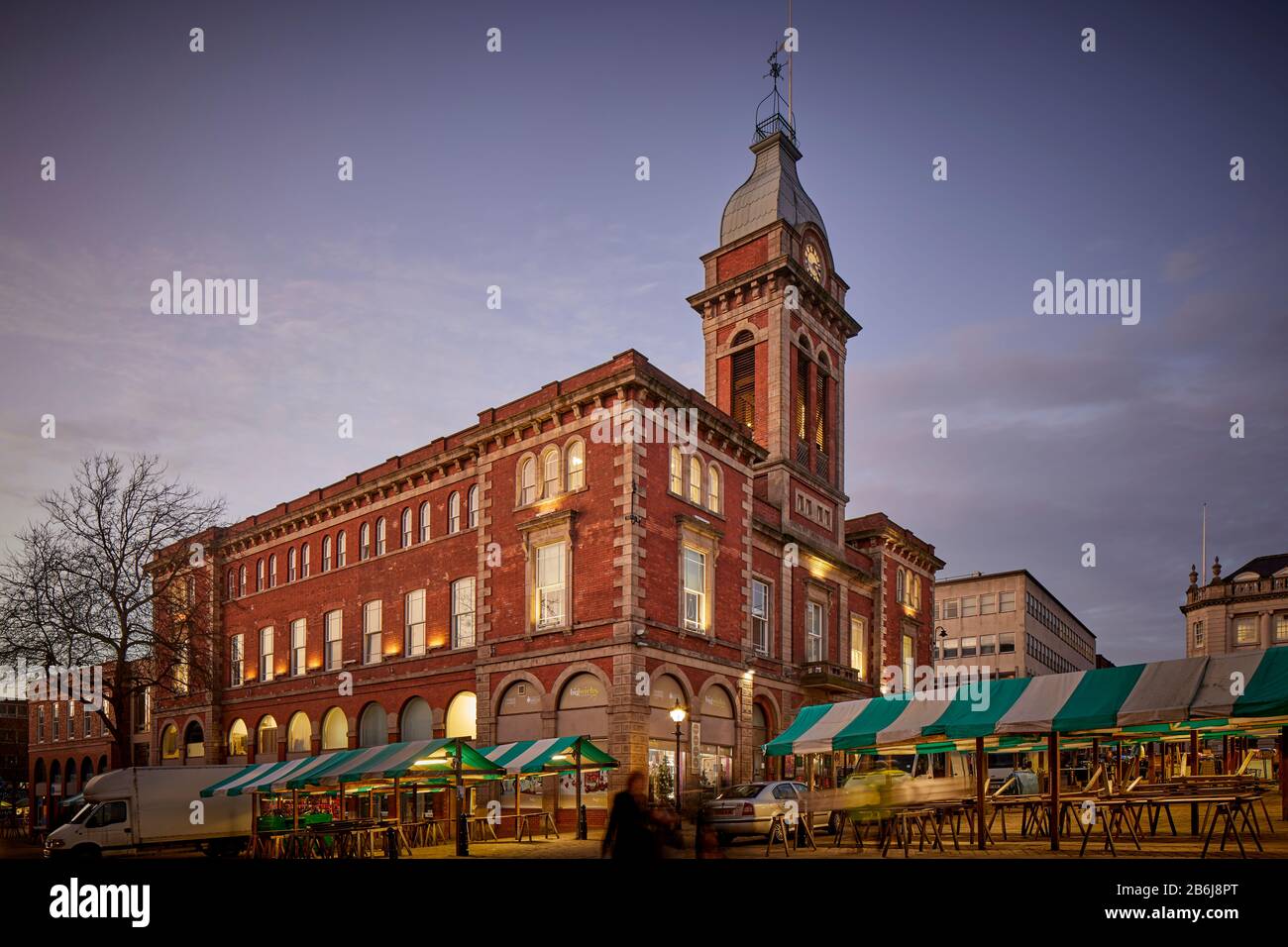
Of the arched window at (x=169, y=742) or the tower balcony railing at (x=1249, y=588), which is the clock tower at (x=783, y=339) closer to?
the arched window at (x=169, y=742)

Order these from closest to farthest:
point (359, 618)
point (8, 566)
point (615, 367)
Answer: point (615, 367) < point (8, 566) < point (359, 618)

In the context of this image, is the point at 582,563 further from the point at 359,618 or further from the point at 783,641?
the point at 359,618

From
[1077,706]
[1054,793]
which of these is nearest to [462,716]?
[1054,793]

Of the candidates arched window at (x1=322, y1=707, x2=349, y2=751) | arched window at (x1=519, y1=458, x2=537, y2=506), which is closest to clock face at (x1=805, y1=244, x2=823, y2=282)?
arched window at (x1=519, y1=458, x2=537, y2=506)

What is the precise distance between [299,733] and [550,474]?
2082 cm

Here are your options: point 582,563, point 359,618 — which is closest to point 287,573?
point 359,618

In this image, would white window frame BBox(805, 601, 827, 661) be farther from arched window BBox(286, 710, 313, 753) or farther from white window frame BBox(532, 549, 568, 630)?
arched window BBox(286, 710, 313, 753)

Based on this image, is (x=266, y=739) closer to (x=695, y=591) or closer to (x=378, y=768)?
(x=695, y=591)

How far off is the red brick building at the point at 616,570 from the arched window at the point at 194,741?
32cm

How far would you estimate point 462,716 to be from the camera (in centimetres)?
3897

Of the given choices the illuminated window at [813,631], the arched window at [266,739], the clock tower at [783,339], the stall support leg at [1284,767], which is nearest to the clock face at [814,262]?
the clock tower at [783,339]

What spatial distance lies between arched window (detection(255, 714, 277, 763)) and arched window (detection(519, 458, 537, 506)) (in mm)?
21175
